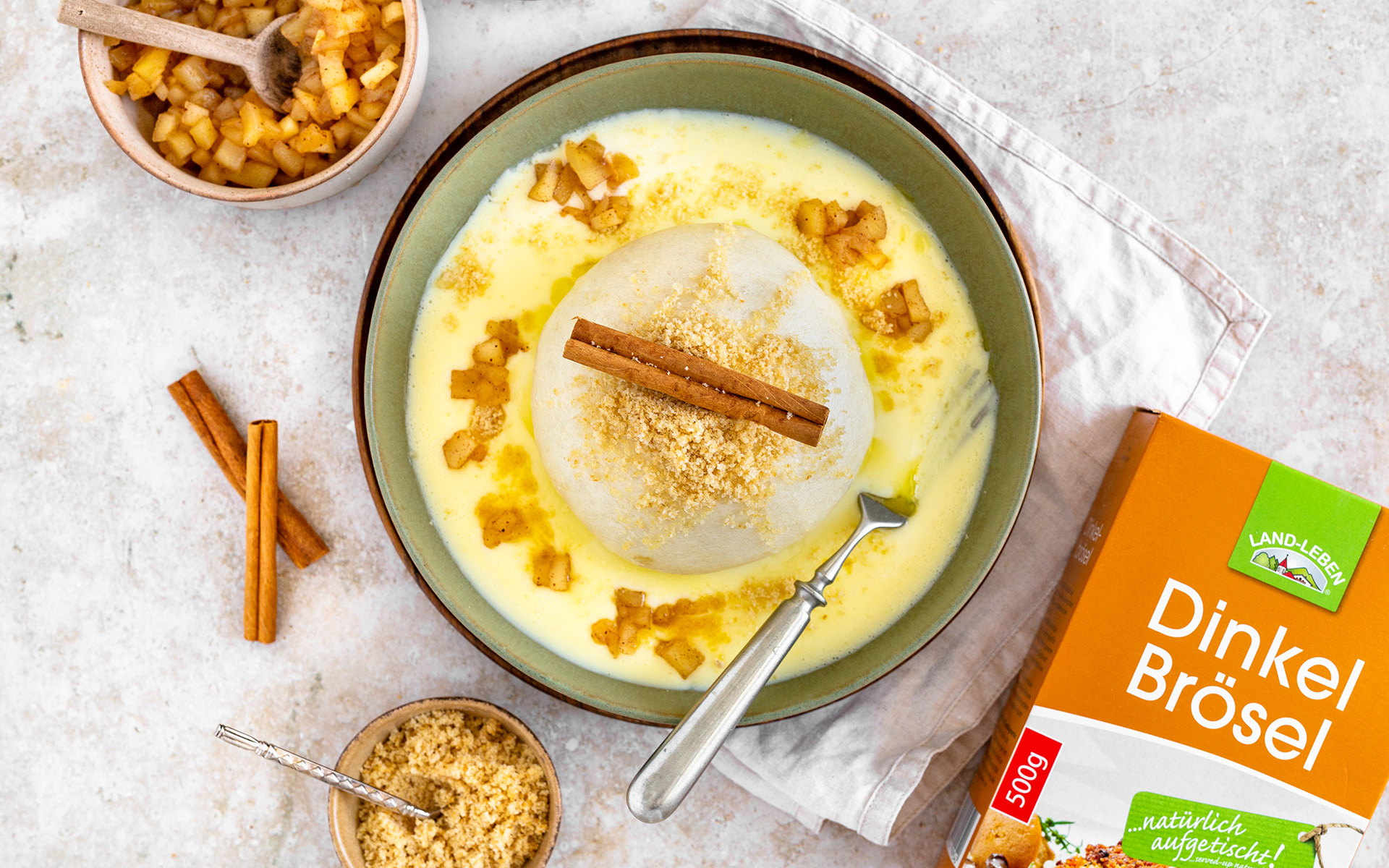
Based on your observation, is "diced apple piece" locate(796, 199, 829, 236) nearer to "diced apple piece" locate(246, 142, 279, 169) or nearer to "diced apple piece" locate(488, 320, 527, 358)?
"diced apple piece" locate(488, 320, 527, 358)

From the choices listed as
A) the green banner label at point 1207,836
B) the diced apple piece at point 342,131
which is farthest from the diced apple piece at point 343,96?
the green banner label at point 1207,836

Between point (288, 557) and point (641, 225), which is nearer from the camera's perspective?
point (641, 225)

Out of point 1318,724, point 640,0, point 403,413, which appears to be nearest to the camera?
point 1318,724

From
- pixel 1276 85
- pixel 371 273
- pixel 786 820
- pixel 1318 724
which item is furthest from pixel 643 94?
pixel 1318 724

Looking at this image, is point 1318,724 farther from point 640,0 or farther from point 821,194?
point 640,0

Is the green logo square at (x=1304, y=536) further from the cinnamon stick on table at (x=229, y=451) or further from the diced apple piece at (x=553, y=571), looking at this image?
the cinnamon stick on table at (x=229, y=451)

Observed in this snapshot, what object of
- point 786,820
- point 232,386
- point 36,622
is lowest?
point 36,622

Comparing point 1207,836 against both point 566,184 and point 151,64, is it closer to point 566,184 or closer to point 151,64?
point 566,184
